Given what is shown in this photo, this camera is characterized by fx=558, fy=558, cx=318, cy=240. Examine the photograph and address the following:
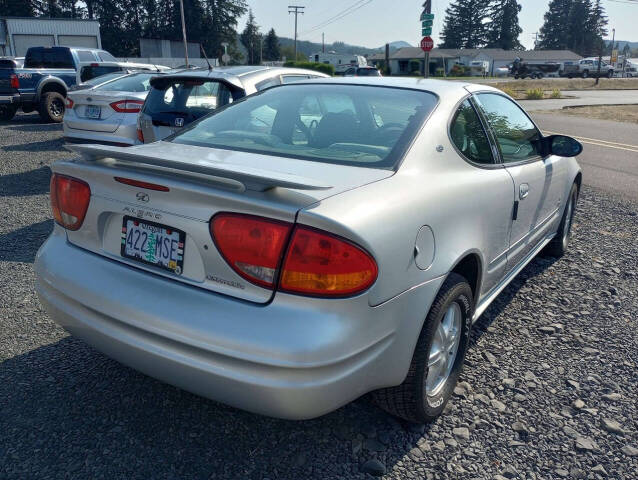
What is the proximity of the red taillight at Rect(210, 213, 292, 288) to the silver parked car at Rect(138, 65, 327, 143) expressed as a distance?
401cm

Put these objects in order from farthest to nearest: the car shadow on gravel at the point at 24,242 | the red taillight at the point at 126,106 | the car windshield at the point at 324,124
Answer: the red taillight at the point at 126,106
the car shadow on gravel at the point at 24,242
the car windshield at the point at 324,124

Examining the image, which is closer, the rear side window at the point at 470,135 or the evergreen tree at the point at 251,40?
the rear side window at the point at 470,135

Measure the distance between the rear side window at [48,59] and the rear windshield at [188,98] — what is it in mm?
11121

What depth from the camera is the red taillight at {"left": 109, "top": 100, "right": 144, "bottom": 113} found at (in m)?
8.30

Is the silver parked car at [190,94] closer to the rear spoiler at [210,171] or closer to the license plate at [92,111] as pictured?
the license plate at [92,111]

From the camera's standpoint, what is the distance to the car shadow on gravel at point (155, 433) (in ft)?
7.33

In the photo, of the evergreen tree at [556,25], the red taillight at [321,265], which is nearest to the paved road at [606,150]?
the red taillight at [321,265]

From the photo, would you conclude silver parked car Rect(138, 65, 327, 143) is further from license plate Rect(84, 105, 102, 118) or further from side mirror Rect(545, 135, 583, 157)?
side mirror Rect(545, 135, 583, 157)

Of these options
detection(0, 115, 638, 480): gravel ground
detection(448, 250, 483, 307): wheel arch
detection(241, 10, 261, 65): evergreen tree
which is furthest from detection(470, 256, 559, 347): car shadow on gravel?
detection(241, 10, 261, 65): evergreen tree

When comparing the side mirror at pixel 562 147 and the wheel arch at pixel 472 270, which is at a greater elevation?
the side mirror at pixel 562 147

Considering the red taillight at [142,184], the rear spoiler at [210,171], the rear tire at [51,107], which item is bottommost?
the rear tire at [51,107]

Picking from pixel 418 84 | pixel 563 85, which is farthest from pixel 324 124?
pixel 563 85

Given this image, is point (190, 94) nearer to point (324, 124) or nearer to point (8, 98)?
point (324, 124)

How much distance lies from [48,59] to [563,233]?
15.1 meters
